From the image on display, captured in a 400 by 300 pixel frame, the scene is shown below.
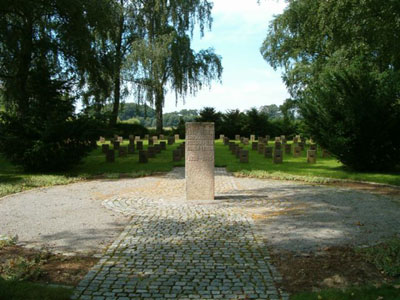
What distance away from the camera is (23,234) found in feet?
20.6

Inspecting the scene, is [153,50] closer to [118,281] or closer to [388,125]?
[388,125]

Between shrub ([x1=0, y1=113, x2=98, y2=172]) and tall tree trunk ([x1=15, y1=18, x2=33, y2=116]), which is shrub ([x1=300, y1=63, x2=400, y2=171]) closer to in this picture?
shrub ([x1=0, y1=113, x2=98, y2=172])

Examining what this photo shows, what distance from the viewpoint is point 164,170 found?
590 inches

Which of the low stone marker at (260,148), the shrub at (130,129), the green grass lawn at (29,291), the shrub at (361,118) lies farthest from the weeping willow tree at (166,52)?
the green grass lawn at (29,291)

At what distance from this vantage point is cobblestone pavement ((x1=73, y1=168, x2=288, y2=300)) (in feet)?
13.1

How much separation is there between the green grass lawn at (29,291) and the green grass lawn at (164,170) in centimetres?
676

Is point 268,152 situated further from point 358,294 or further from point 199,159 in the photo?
point 358,294

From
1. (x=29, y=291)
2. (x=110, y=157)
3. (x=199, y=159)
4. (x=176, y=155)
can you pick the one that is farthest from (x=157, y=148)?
(x=29, y=291)

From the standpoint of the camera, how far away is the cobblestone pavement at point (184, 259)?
13.1 ft

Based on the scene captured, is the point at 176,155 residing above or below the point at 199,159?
below

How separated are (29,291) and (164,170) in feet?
36.8

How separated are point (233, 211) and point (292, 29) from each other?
68.9ft

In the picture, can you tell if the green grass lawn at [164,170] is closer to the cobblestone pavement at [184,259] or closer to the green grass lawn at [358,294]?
the cobblestone pavement at [184,259]

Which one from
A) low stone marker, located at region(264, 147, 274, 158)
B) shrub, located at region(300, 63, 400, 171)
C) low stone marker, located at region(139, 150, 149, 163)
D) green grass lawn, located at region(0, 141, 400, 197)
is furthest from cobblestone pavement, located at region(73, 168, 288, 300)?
low stone marker, located at region(264, 147, 274, 158)
